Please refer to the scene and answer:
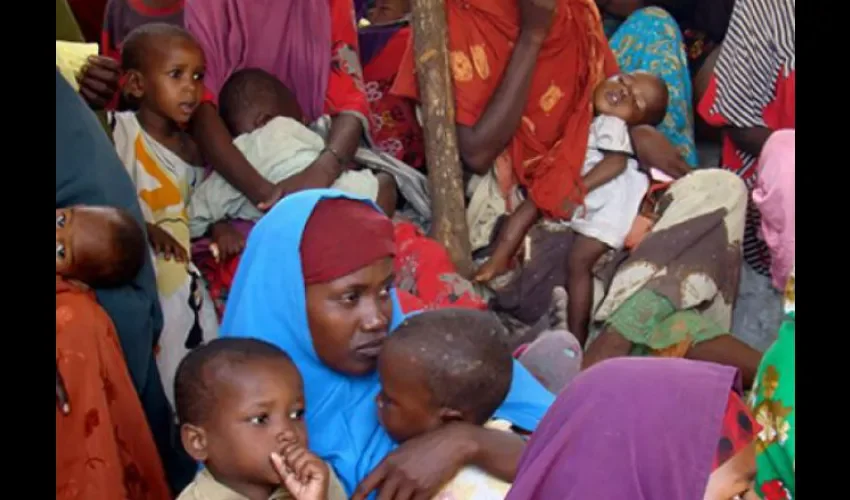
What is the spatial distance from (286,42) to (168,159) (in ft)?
2.22

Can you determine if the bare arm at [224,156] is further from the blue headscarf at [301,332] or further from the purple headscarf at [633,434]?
the purple headscarf at [633,434]

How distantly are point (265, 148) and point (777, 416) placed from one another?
2.03 m

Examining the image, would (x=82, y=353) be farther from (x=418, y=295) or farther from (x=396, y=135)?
(x=396, y=135)

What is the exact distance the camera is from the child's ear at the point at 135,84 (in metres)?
3.48

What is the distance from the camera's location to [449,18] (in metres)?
3.93

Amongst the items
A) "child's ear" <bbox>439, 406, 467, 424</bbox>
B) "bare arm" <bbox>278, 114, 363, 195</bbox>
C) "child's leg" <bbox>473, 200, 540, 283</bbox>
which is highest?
"child's ear" <bbox>439, 406, 467, 424</bbox>

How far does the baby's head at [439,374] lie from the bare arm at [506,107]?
63.9 inches

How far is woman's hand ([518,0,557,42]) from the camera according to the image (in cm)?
385

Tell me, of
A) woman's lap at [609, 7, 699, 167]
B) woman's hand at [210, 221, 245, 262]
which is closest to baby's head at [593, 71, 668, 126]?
woman's lap at [609, 7, 699, 167]

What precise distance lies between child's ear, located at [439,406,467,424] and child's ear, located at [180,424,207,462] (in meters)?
0.46

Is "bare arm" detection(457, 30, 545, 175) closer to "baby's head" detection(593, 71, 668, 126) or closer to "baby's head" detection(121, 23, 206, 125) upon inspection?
"baby's head" detection(593, 71, 668, 126)

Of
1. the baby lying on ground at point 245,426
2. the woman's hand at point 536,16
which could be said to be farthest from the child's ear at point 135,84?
the baby lying on ground at point 245,426
